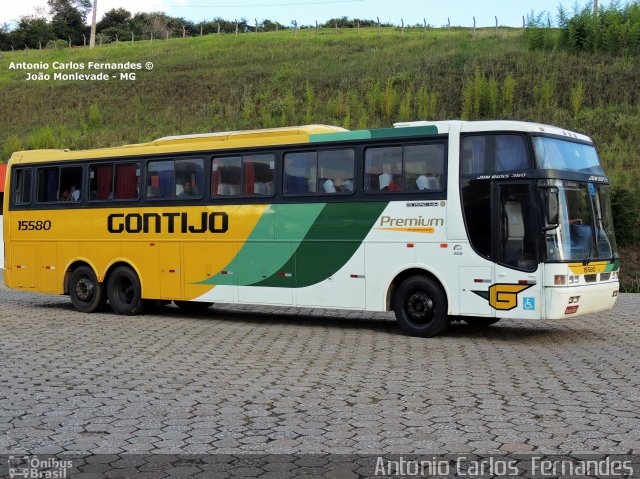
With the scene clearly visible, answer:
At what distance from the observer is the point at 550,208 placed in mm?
12984

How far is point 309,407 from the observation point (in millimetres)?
8305

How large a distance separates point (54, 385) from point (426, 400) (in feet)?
12.9

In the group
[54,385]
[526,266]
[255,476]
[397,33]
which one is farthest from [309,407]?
[397,33]

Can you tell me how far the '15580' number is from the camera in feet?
64.3

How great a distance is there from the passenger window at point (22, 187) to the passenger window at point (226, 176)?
216 inches

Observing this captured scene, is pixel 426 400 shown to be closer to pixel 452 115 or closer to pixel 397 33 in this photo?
pixel 452 115

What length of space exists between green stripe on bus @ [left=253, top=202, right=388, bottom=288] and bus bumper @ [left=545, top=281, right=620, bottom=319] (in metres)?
3.22

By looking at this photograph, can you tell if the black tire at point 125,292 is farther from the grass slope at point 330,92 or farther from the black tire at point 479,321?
the grass slope at point 330,92

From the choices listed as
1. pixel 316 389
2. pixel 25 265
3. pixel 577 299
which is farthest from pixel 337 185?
pixel 25 265

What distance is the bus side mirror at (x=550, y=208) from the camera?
12953mm

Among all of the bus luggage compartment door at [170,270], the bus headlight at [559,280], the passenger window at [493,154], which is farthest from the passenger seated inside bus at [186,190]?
the bus headlight at [559,280]

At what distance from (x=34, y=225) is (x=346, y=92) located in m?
34.6

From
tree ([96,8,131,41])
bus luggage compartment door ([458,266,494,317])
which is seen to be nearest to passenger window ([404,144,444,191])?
bus luggage compartment door ([458,266,494,317])

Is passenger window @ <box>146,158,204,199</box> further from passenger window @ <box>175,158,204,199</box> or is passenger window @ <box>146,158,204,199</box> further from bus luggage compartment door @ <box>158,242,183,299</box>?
bus luggage compartment door @ <box>158,242,183,299</box>
